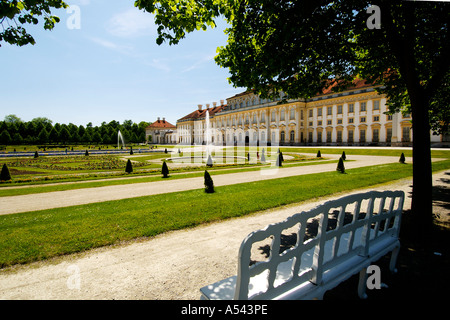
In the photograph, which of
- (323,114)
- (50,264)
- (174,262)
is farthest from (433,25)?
(323,114)

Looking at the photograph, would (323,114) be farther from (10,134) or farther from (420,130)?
(10,134)

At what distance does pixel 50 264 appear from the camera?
3865mm

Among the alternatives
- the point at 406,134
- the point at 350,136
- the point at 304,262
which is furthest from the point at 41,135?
the point at 406,134

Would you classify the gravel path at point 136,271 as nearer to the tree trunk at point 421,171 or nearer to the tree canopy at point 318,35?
the tree trunk at point 421,171

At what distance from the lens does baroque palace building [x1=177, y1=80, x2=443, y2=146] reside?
140 feet

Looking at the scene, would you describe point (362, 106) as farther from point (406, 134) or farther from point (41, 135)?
point (41, 135)

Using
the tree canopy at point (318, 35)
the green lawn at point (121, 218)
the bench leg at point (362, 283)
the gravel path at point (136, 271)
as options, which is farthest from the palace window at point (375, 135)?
the bench leg at point (362, 283)

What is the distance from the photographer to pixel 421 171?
465 cm

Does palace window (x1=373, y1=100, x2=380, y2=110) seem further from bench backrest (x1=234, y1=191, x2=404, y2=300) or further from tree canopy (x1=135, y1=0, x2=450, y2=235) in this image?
bench backrest (x1=234, y1=191, x2=404, y2=300)

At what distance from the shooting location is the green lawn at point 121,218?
449 cm

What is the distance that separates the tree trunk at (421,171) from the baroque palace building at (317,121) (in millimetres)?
23113

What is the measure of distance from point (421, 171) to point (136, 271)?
572 centimetres

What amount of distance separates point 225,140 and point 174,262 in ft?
257

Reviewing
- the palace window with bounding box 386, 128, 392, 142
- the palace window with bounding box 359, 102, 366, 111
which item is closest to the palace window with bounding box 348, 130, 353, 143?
the palace window with bounding box 359, 102, 366, 111
